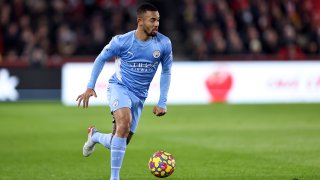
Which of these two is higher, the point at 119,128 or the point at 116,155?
the point at 119,128

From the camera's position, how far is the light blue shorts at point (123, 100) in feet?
27.4

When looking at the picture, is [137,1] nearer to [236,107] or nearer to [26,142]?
[236,107]

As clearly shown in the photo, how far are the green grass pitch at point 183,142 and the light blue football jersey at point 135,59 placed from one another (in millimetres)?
1240

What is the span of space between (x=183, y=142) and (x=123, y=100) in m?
5.03

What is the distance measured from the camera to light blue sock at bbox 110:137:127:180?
8104 mm

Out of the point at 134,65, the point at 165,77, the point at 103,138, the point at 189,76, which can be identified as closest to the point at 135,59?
the point at 134,65

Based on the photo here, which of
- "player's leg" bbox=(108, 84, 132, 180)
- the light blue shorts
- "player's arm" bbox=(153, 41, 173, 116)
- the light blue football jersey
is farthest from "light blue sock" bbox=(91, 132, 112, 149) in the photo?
"player's arm" bbox=(153, 41, 173, 116)

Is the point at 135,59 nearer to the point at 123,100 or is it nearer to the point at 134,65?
the point at 134,65

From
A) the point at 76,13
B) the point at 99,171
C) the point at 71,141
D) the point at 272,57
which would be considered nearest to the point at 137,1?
the point at 76,13

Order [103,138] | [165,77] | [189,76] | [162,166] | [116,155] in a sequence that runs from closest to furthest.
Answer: [116,155]
[162,166]
[165,77]
[103,138]
[189,76]

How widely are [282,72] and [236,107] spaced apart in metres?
2.05

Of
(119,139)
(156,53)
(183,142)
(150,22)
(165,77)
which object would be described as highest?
(150,22)

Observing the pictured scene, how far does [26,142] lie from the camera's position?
13281 millimetres

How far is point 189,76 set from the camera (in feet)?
69.7
